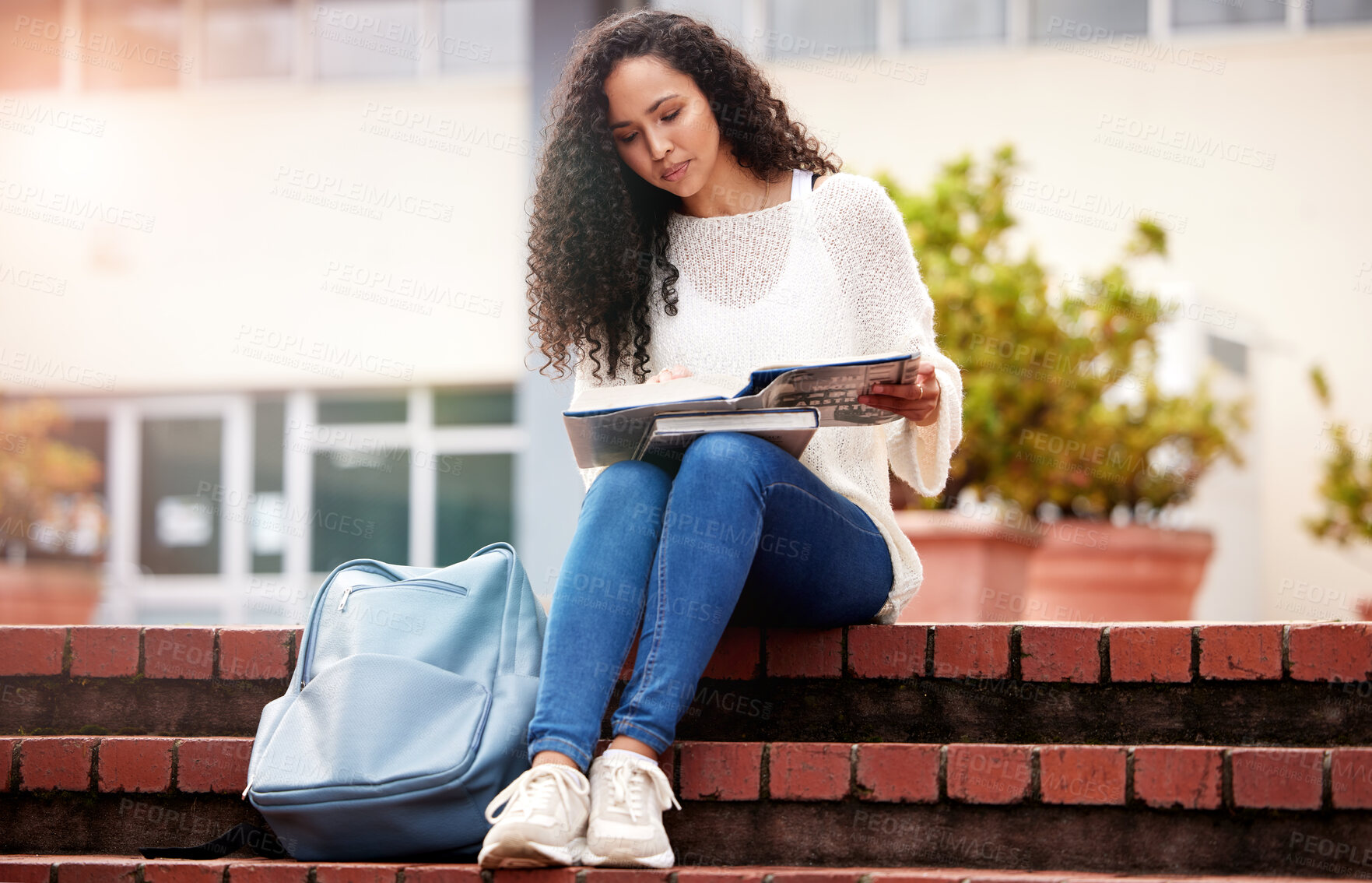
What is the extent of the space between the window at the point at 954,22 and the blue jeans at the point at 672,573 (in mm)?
5797

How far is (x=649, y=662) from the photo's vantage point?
1581mm

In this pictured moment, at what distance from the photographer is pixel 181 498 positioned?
7.57 metres

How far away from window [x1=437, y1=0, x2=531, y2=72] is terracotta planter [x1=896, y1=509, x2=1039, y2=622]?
466cm

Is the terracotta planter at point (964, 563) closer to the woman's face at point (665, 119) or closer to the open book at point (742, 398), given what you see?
the woman's face at point (665, 119)

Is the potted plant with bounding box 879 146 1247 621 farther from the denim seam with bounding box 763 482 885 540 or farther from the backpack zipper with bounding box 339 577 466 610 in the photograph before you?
the backpack zipper with bounding box 339 577 466 610

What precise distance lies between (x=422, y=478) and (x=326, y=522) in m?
0.74

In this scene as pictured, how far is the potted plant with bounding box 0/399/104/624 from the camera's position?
5133 mm

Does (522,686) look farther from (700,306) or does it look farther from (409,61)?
(409,61)

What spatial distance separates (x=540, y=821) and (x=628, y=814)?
5.1 inches

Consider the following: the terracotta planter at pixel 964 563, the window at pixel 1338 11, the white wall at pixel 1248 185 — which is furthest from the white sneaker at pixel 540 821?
the window at pixel 1338 11

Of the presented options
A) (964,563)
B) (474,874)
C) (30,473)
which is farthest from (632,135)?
(30,473)

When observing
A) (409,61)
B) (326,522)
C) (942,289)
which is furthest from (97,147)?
(942,289)

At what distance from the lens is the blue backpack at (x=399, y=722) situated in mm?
1549

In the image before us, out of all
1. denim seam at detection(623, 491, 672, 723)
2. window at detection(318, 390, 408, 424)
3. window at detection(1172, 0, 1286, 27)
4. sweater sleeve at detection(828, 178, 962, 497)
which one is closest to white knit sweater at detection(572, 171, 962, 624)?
sweater sleeve at detection(828, 178, 962, 497)
